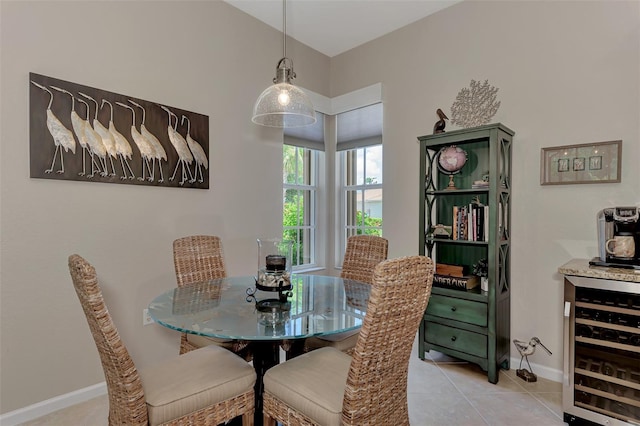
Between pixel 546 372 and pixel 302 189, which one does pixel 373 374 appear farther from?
pixel 302 189

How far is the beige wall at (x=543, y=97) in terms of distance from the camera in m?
2.23

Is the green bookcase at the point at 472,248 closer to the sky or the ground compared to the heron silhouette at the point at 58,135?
closer to the ground

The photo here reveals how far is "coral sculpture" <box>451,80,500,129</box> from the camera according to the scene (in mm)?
2779

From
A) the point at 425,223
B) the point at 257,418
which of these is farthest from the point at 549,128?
the point at 257,418

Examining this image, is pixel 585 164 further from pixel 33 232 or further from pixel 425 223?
pixel 33 232

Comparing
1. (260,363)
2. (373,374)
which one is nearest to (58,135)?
(260,363)

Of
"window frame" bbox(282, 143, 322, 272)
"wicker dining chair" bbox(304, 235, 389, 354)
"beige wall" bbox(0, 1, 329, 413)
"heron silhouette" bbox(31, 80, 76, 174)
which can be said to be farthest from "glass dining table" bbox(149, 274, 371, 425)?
"window frame" bbox(282, 143, 322, 272)

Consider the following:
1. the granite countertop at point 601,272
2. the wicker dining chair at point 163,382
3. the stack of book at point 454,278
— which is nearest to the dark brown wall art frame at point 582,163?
the granite countertop at point 601,272

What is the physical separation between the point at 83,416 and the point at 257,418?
1.16m

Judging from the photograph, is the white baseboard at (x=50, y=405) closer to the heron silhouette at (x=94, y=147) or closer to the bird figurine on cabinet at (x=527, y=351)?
the heron silhouette at (x=94, y=147)

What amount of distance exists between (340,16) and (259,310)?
2.84 meters

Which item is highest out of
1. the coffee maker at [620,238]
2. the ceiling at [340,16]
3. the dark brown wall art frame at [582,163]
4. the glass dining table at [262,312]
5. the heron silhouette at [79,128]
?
the ceiling at [340,16]

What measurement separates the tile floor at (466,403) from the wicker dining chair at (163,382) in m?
0.96

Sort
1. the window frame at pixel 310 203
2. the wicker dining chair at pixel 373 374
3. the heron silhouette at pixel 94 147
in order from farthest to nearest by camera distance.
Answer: the window frame at pixel 310 203
the heron silhouette at pixel 94 147
the wicker dining chair at pixel 373 374
